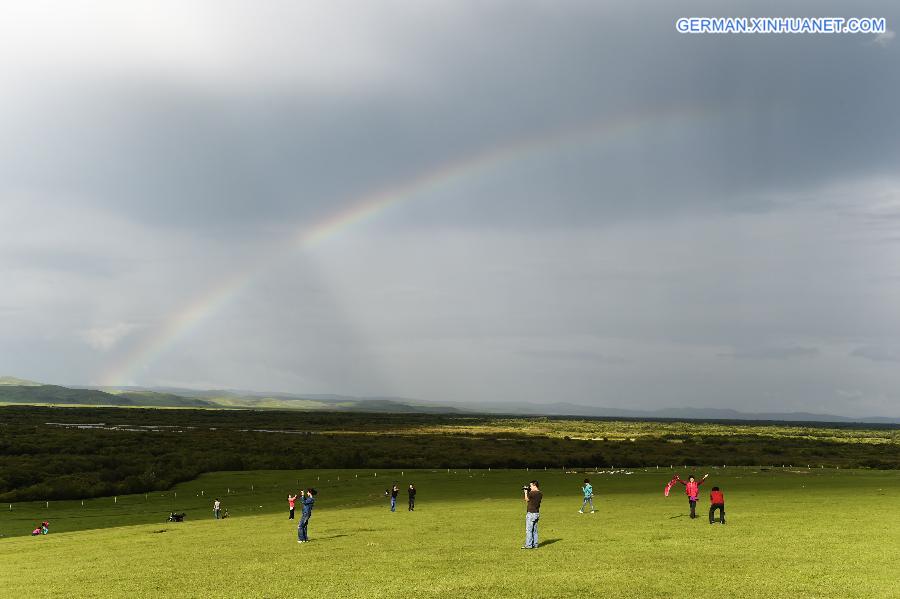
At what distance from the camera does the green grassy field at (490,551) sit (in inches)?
805

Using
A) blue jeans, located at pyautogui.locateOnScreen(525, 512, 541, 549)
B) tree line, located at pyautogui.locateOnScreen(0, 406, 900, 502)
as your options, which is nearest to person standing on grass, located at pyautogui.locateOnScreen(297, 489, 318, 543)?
blue jeans, located at pyautogui.locateOnScreen(525, 512, 541, 549)

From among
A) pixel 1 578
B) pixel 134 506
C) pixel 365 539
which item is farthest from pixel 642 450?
pixel 1 578

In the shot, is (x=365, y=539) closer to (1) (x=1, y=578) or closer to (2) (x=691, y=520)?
(1) (x=1, y=578)

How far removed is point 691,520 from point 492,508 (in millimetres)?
14690

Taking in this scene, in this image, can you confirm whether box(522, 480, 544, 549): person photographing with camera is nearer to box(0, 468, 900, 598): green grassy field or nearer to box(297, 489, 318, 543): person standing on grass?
box(0, 468, 900, 598): green grassy field

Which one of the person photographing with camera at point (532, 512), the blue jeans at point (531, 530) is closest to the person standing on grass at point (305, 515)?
the person photographing with camera at point (532, 512)

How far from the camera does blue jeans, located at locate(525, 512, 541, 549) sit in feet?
85.4

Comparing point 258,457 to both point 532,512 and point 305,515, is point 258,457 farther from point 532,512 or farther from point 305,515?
point 532,512

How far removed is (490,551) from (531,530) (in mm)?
1881

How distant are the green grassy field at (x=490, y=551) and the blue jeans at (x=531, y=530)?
573 mm

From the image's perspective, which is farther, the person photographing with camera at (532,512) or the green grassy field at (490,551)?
the person photographing with camera at (532,512)

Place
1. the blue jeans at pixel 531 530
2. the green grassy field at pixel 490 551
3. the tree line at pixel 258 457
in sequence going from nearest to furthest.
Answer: the green grassy field at pixel 490 551 < the blue jeans at pixel 531 530 < the tree line at pixel 258 457

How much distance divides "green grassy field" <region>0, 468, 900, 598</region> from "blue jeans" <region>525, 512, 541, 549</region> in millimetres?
573

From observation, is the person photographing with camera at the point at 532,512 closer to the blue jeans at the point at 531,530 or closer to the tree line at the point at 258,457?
the blue jeans at the point at 531,530
